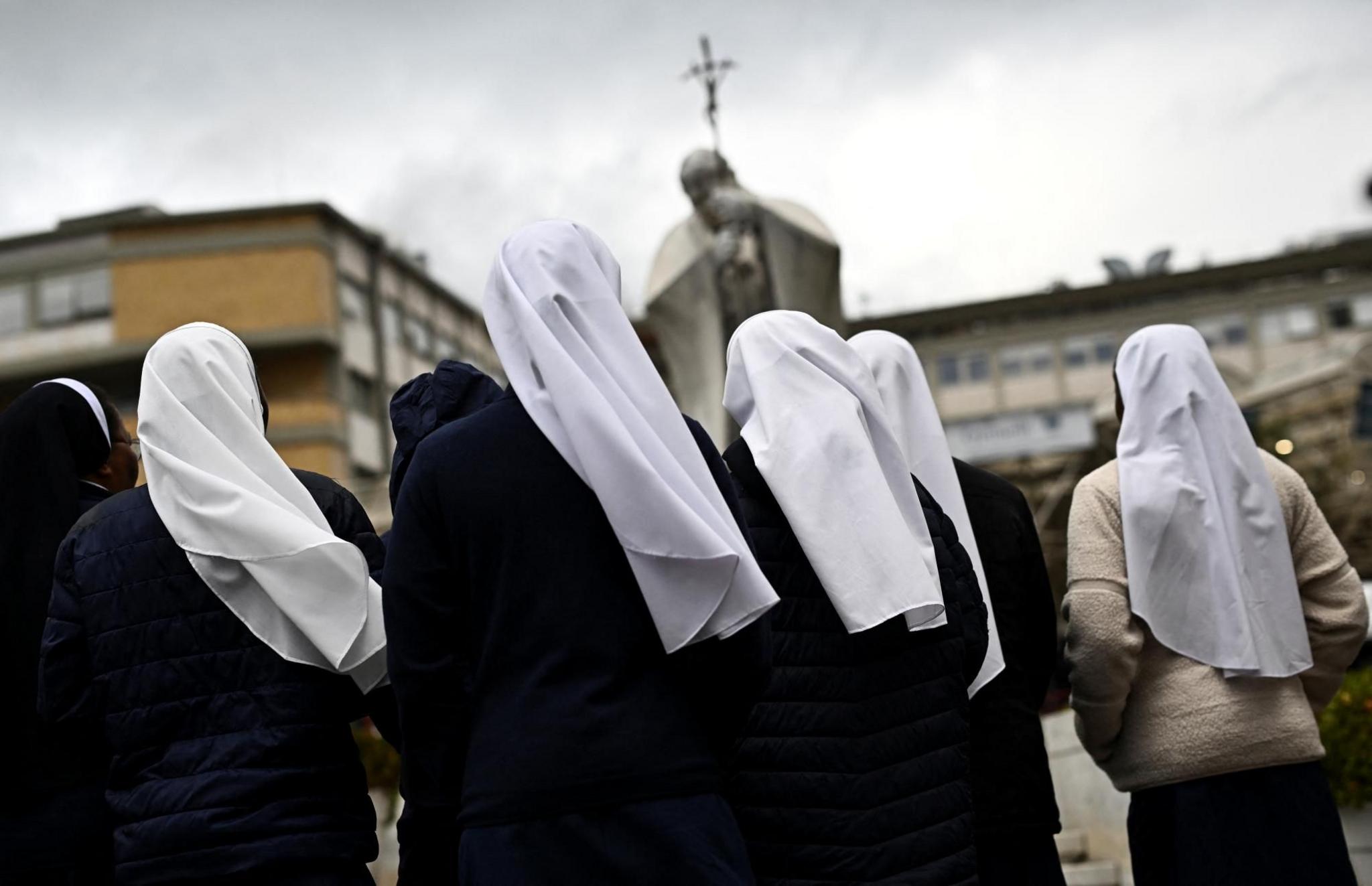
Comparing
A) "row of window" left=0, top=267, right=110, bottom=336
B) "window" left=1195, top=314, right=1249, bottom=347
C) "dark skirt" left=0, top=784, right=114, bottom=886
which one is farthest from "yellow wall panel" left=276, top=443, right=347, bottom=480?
"dark skirt" left=0, top=784, right=114, bottom=886

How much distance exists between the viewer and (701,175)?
1009cm

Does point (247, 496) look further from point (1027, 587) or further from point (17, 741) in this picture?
point (1027, 587)

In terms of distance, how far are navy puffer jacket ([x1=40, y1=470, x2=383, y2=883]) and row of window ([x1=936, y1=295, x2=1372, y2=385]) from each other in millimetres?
63251

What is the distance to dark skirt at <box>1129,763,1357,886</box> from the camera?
163 inches

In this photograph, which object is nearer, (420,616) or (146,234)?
(420,616)

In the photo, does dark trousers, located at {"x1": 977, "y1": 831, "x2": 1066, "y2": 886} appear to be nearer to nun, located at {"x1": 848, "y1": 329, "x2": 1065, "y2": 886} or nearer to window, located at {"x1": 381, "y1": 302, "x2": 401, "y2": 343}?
nun, located at {"x1": 848, "y1": 329, "x2": 1065, "y2": 886}

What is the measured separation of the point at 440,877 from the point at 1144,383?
237 cm

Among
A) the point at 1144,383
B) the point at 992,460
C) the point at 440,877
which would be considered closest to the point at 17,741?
the point at 440,877

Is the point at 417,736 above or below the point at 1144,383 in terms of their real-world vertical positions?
below

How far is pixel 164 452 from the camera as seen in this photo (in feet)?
11.5

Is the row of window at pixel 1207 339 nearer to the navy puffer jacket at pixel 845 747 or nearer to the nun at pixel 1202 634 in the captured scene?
the nun at pixel 1202 634

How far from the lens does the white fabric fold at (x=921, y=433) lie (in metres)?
4.29

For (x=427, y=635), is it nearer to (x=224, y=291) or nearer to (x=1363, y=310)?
(x=224, y=291)

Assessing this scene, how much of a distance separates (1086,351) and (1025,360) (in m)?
2.47
